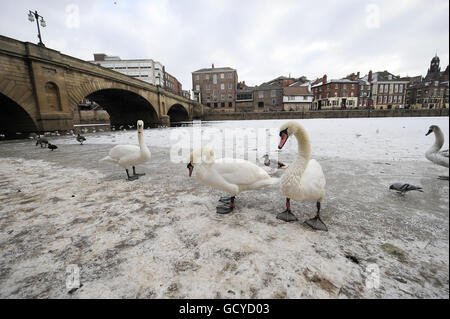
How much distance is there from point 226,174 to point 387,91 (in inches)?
2778

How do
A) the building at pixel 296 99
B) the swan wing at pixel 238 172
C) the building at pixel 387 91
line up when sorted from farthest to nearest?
the building at pixel 296 99 < the building at pixel 387 91 < the swan wing at pixel 238 172

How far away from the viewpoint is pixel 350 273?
1585mm

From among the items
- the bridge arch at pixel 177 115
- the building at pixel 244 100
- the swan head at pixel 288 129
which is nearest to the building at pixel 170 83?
the bridge arch at pixel 177 115

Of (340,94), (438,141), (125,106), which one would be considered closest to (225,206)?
(438,141)

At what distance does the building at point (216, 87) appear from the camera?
194ft

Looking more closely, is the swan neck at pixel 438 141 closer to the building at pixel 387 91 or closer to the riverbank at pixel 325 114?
the riverbank at pixel 325 114

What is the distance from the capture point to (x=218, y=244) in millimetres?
1997

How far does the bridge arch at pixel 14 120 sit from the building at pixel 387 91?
69599mm

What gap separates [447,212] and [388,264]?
1.13m

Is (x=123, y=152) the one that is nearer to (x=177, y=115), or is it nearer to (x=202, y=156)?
(x=202, y=156)

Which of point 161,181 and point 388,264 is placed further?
point 161,181
